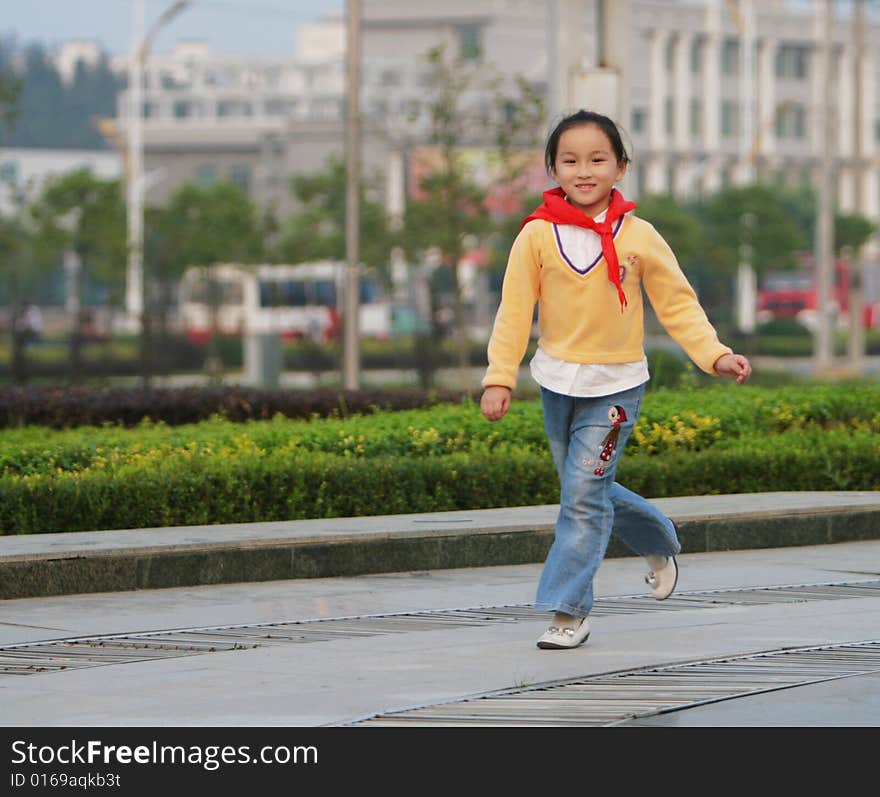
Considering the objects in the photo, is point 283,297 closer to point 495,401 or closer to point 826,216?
point 826,216

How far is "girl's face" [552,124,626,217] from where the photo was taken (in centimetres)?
683

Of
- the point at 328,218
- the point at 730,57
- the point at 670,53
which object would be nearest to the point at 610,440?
the point at 328,218

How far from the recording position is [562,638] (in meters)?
6.83

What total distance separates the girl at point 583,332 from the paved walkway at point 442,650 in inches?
13.8

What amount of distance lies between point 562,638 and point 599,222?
55.8 inches

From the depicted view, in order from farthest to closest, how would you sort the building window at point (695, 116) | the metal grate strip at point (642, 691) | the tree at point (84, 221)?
the building window at point (695, 116) < the tree at point (84, 221) < the metal grate strip at point (642, 691)

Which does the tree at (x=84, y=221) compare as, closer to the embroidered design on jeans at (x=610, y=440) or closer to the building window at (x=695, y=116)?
the embroidered design on jeans at (x=610, y=440)

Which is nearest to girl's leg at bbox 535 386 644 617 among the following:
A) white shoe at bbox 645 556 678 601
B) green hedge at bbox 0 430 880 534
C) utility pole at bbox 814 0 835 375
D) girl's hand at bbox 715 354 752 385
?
girl's hand at bbox 715 354 752 385

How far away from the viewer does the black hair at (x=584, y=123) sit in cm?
687

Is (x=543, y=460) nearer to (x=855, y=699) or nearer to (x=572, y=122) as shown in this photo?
(x=572, y=122)

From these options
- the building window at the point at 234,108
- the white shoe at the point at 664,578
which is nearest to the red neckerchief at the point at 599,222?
the white shoe at the point at 664,578

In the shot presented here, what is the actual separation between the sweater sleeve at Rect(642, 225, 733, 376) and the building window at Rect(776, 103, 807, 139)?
10386cm

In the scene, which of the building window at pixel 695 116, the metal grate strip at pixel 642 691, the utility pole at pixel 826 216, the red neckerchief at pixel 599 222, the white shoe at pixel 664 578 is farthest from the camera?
the building window at pixel 695 116

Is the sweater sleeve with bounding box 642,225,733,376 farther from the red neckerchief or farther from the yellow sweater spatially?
the red neckerchief
